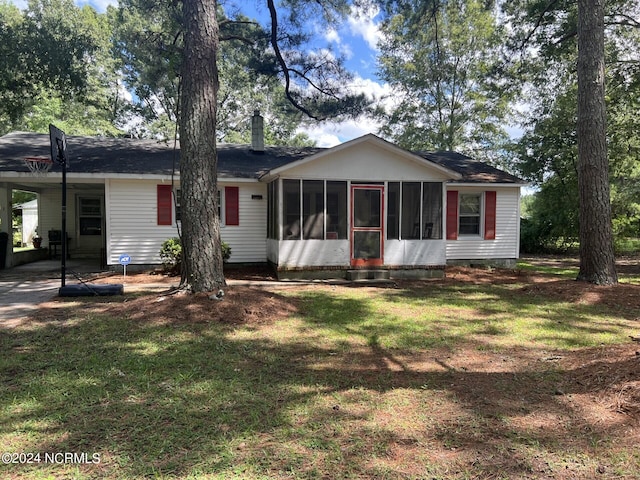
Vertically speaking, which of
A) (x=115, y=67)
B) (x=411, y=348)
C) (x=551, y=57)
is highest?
(x=115, y=67)

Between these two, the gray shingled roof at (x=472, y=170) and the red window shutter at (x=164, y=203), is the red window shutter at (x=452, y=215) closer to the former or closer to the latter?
the gray shingled roof at (x=472, y=170)

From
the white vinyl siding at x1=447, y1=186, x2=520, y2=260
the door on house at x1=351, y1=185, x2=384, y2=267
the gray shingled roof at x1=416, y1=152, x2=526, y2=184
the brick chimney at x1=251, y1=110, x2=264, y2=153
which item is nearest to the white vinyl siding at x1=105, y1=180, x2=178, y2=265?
the brick chimney at x1=251, y1=110, x2=264, y2=153

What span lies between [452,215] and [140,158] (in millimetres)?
9995

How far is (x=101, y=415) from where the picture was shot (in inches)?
114

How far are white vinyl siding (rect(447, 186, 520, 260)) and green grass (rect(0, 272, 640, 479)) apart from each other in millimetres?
7205

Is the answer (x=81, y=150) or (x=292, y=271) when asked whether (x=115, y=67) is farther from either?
(x=292, y=271)

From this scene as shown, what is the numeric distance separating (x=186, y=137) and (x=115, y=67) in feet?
87.6

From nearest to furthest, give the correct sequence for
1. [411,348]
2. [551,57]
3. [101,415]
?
[101,415]
[411,348]
[551,57]

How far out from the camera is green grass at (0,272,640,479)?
236 centimetres

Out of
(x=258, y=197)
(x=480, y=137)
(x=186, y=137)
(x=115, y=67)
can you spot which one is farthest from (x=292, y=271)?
(x=115, y=67)

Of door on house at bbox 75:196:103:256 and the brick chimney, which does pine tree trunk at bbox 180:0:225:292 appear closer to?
the brick chimney

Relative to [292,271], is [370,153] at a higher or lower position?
higher

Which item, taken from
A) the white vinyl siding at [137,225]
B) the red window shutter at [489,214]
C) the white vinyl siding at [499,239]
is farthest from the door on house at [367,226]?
the red window shutter at [489,214]

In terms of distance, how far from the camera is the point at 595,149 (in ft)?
27.1
